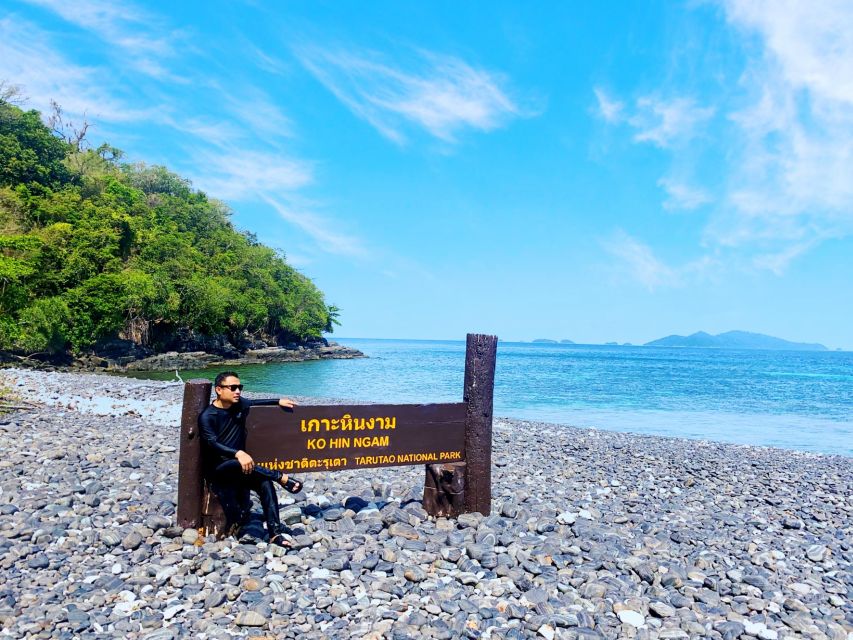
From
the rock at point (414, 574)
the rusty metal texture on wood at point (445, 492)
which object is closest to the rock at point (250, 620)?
the rock at point (414, 574)

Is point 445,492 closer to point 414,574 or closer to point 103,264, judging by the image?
point 414,574

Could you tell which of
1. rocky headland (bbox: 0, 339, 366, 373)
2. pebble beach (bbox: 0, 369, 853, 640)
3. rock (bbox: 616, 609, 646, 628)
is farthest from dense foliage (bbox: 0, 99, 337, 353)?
rock (bbox: 616, 609, 646, 628)

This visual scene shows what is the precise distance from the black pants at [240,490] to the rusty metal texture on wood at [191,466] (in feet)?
0.58

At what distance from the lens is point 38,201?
44719mm

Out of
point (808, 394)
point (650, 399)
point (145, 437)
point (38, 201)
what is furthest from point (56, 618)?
point (38, 201)

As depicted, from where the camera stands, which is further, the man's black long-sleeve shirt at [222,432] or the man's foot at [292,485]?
the man's foot at [292,485]

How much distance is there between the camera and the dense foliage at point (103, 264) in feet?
125

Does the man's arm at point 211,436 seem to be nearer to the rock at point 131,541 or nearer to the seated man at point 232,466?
the seated man at point 232,466

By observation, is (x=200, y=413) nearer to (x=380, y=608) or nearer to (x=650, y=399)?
(x=380, y=608)

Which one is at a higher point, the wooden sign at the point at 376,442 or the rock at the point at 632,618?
the wooden sign at the point at 376,442

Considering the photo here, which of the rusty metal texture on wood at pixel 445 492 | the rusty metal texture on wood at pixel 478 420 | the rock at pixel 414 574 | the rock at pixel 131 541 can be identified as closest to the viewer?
the rock at pixel 414 574

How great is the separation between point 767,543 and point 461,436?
12.4 ft

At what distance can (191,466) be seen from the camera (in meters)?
5.31

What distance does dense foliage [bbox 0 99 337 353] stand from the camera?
38000 mm
